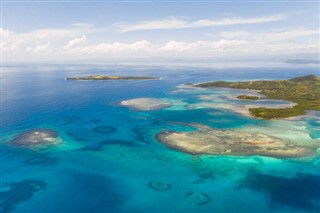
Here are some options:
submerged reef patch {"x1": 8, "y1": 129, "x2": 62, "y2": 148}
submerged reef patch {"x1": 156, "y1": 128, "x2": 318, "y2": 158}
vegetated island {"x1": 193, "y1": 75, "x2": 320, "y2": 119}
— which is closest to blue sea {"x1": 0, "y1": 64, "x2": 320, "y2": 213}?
submerged reef patch {"x1": 8, "y1": 129, "x2": 62, "y2": 148}

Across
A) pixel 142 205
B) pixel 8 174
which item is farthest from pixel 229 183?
pixel 8 174

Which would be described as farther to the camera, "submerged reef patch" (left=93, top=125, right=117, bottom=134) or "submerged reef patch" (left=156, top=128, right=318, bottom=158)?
"submerged reef patch" (left=93, top=125, right=117, bottom=134)

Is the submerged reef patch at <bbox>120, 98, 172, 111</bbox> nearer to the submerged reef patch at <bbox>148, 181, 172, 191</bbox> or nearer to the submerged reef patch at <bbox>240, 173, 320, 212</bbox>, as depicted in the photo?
the submerged reef patch at <bbox>148, 181, 172, 191</bbox>

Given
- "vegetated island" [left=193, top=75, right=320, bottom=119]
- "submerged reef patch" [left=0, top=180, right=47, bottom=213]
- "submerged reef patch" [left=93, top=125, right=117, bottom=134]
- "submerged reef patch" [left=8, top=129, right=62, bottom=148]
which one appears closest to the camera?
"submerged reef patch" [left=0, top=180, right=47, bottom=213]

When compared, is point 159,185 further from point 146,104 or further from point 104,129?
point 146,104

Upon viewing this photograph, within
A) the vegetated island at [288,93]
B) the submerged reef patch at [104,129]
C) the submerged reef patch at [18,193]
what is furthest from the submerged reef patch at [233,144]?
the submerged reef patch at [18,193]

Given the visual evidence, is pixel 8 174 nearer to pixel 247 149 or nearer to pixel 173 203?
pixel 173 203
